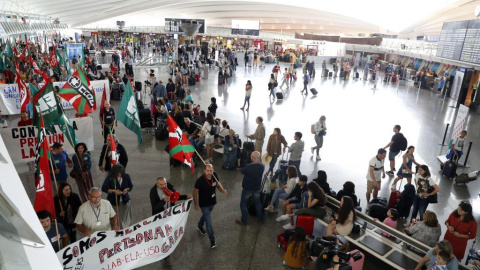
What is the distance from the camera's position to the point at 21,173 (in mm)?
8789

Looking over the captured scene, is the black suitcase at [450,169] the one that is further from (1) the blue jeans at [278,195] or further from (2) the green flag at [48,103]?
(2) the green flag at [48,103]

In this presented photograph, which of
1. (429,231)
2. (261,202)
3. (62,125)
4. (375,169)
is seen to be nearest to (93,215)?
(261,202)

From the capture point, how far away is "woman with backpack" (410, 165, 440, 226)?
7.20 m

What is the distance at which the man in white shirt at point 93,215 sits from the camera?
16.6 ft

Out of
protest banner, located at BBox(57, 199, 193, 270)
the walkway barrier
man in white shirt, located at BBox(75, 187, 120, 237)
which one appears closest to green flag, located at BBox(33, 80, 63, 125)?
man in white shirt, located at BBox(75, 187, 120, 237)

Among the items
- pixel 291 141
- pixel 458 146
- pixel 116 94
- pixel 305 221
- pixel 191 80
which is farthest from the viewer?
pixel 191 80

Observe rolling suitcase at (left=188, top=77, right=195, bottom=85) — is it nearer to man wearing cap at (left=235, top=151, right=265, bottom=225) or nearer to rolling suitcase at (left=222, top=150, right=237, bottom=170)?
rolling suitcase at (left=222, top=150, right=237, bottom=170)

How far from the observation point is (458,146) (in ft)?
34.1

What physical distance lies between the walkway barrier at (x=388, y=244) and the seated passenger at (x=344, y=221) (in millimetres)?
254

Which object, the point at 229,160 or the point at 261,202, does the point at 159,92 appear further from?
the point at 261,202

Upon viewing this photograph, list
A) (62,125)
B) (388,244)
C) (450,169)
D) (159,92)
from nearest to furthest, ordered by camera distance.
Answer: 1. (388,244)
2. (62,125)
3. (450,169)
4. (159,92)

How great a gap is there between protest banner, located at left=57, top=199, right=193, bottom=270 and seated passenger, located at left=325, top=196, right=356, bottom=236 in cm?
256

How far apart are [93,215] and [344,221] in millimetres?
4148

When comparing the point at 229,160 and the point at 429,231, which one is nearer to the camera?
the point at 429,231
